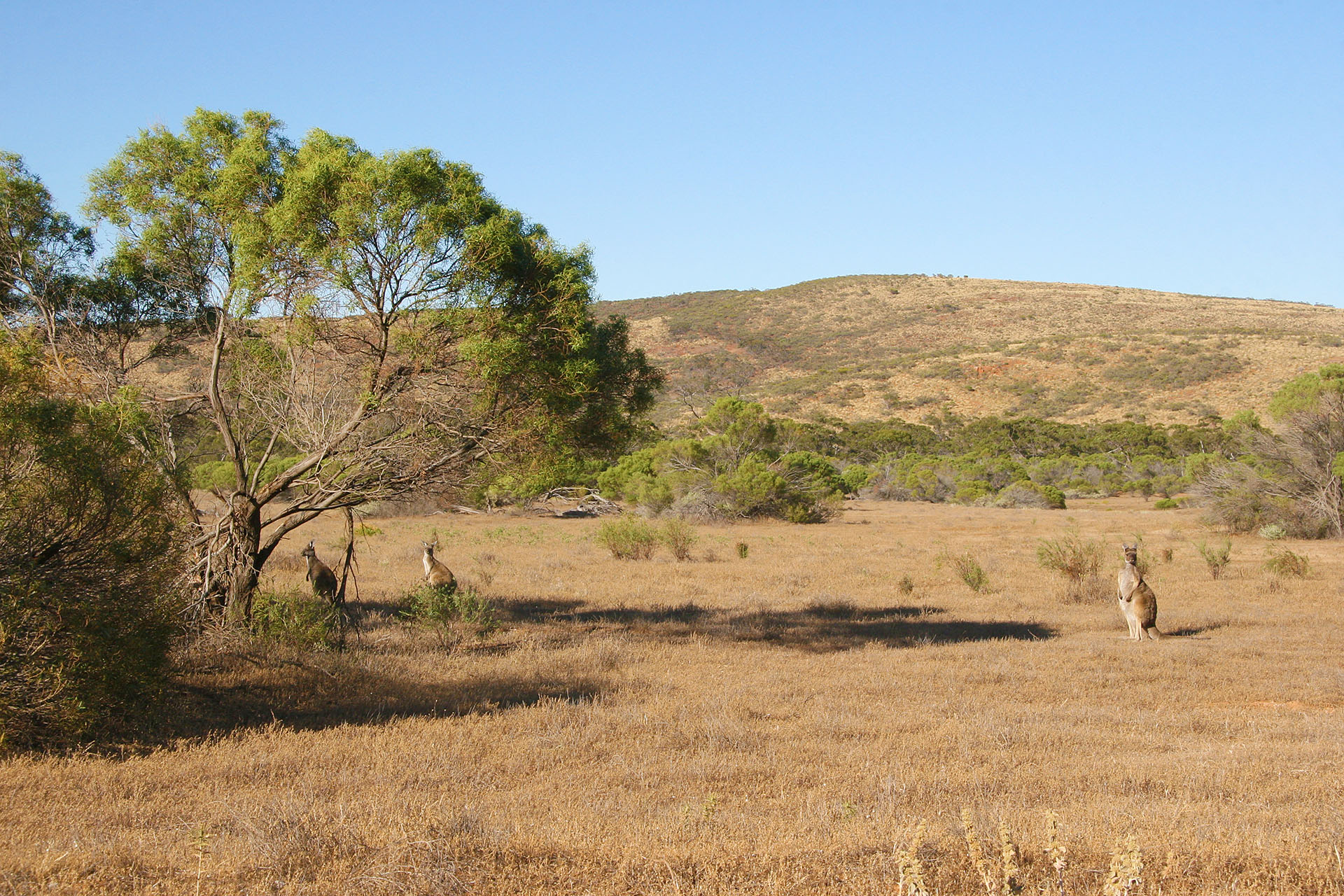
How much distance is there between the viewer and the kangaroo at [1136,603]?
39.6 feet

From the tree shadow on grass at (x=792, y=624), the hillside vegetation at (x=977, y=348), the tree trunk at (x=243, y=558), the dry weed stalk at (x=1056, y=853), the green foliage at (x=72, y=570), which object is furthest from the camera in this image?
the hillside vegetation at (x=977, y=348)

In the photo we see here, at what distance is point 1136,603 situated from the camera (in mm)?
12109

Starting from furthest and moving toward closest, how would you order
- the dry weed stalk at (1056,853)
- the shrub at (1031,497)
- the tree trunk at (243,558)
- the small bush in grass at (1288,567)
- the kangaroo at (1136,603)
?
the shrub at (1031,497), the small bush in grass at (1288,567), the kangaroo at (1136,603), the tree trunk at (243,558), the dry weed stalk at (1056,853)

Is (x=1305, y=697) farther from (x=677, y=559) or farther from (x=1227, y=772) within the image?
(x=677, y=559)

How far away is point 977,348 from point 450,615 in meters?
→ 80.9

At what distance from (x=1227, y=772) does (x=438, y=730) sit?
564cm

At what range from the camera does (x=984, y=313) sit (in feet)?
331

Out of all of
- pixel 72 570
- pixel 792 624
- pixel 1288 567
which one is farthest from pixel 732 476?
pixel 72 570

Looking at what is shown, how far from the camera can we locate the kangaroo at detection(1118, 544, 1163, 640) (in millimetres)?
12062

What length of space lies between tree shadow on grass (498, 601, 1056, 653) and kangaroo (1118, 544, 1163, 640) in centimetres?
108

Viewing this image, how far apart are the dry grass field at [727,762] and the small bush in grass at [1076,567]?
89cm

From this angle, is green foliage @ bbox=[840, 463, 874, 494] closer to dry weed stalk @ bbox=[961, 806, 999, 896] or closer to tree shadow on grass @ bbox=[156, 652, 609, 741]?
tree shadow on grass @ bbox=[156, 652, 609, 741]

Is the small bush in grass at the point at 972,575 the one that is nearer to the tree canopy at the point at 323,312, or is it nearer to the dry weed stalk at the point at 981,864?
the tree canopy at the point at 323,312

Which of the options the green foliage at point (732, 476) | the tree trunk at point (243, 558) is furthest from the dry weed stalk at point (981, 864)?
the green foliage at point (732, 476)
